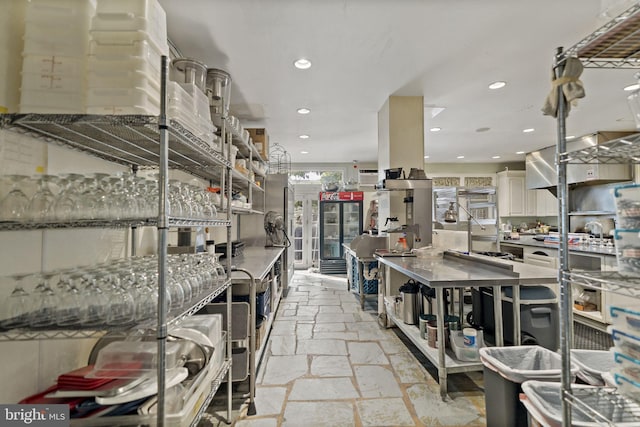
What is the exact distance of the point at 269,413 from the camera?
6.22ft

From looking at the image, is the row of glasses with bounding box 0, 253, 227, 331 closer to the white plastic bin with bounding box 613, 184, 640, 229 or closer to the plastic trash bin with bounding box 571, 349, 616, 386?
the white plastic bin with bounding box 613, 184, 640, 229

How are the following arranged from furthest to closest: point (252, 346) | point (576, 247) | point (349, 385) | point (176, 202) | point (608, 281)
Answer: point (576, 247) < point (349, 385) < point (252, 346) < point (176, 202) < point (608, 281)

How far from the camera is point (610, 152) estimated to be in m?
0.83

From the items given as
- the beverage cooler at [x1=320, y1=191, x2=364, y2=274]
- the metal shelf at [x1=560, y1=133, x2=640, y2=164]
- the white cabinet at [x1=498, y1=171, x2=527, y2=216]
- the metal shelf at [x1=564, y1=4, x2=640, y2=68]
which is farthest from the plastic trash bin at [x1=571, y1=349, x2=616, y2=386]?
the white cabinet at [x1=498, y1=171, x2=527, y2=216]

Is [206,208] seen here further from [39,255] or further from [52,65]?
[52,65]

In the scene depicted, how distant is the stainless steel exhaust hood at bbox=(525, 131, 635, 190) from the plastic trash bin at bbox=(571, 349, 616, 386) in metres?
3.57

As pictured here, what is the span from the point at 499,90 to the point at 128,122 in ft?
12.8

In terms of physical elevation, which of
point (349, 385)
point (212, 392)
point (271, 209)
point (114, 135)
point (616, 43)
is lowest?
point (349, 385)

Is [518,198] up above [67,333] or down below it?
above

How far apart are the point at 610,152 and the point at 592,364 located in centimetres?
123

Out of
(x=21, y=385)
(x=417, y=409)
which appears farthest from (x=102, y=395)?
(x=417, y=409)

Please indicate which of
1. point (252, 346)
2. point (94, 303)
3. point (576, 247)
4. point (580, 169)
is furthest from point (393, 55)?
point (580, 169)

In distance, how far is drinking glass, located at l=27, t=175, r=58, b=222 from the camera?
1021mm

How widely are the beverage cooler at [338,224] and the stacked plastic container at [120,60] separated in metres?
5.88
